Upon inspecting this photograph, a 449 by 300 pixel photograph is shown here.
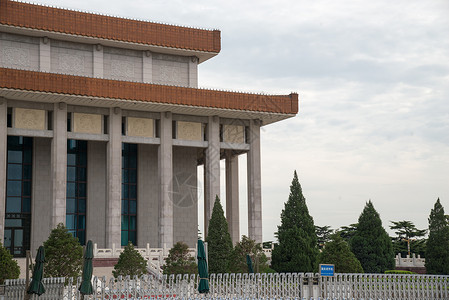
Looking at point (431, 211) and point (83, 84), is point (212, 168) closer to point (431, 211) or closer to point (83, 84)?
point (83, 84)

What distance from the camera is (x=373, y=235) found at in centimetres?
3559

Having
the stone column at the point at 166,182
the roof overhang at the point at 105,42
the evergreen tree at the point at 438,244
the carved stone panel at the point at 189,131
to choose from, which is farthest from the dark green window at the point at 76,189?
the evergreen tree at the point at 438,244

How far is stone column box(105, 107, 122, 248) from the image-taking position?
3762 centimetres

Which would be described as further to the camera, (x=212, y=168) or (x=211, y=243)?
(x=212, y=168)

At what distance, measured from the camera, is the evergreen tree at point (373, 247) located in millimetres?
35125

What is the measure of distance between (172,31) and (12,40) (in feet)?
34.1

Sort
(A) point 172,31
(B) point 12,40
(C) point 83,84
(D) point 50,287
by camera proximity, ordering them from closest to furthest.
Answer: (D) point 50,287 < (C) point 83,84 < (B) point 12,40 < (A) point 172,31

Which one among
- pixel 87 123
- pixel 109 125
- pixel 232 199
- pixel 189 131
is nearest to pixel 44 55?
pixel 87 123

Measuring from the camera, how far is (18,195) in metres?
39.7

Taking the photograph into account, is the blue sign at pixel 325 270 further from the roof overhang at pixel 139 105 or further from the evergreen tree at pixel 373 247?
the roof overhang at pixel 139 105

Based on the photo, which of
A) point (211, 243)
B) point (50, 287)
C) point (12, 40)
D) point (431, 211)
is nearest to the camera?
point (50, 287)

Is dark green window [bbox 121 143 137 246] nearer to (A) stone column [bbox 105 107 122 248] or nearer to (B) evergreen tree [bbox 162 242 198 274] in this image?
(A) stone column [bbox 105 107 122 248]

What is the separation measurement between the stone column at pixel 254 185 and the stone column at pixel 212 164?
8.20 feet

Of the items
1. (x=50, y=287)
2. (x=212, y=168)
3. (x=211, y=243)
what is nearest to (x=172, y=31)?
(x=212, y=168)
